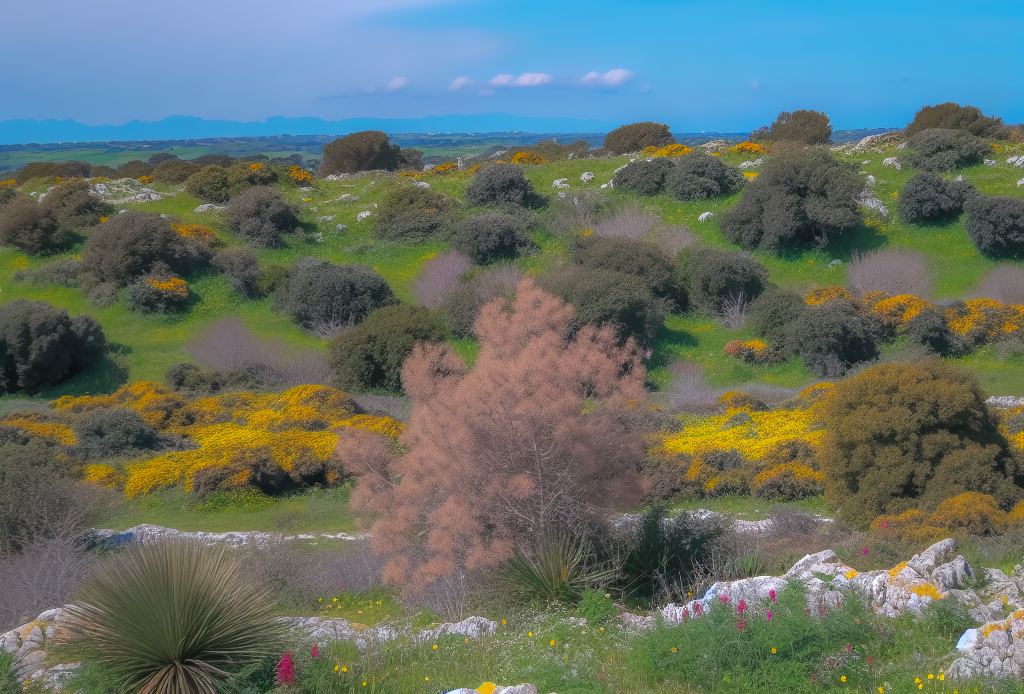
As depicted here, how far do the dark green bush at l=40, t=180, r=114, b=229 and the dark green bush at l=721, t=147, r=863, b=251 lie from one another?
22.2 m

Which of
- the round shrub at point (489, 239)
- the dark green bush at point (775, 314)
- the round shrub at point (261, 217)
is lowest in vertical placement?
the dark green bush at point (775, 314)

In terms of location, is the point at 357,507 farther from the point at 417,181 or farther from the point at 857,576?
the point at 417,181

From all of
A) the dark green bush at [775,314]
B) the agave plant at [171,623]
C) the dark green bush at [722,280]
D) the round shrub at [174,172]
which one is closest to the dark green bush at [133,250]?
the round shrub at [174,172]

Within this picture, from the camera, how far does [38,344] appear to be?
70.1ft

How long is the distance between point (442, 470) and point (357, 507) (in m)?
1.62

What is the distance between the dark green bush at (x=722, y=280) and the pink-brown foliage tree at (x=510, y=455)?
16.2 meters

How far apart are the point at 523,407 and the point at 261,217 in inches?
957

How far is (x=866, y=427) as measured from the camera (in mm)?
10641

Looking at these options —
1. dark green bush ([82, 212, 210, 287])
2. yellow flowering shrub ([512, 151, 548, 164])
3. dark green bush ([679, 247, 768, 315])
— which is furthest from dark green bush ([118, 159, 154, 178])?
dark green bush ([679, 247, 768, 315])

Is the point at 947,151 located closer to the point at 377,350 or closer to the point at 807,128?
the point at 807,128

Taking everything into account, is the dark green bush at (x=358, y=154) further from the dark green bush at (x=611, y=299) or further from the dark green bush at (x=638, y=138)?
the dark green bush at (x=611, y=299)

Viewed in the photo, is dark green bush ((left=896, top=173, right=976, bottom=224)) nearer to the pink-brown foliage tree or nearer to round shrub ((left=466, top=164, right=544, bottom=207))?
round shrub ((left=466, top=164, right=544, bottom=207))

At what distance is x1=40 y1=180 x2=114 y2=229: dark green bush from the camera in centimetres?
2934

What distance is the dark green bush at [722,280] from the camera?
24.4 meters
